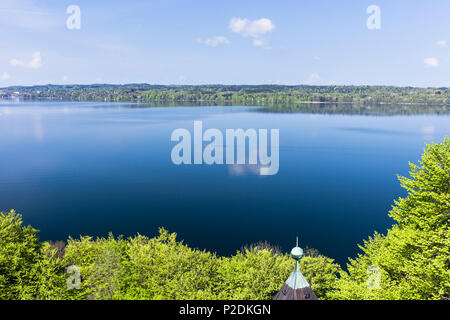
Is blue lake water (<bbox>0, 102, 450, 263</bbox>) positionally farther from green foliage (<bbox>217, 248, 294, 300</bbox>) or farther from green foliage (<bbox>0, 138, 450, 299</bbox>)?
green foliage (<bbox>0, 138, 450, 299</bbox>)

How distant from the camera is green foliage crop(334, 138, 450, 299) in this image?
18594 mm

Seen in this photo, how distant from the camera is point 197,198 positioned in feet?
195

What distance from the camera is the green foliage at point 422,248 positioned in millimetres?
18594

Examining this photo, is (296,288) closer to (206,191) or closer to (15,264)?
(15,264)

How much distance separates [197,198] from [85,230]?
21207 millimetres

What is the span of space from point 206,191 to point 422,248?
46.8m

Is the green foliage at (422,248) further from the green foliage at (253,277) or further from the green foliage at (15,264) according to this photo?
the green foliage at (15,264)

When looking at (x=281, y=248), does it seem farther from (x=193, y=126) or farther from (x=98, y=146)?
(x=193, y=126)

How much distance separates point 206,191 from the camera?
207ft

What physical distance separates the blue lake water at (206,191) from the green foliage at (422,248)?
789 inches

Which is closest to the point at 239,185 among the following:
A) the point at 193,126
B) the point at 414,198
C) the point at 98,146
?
the point at 414,198

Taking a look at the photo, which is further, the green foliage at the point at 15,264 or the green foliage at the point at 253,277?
the green foliage at the point at 253,277

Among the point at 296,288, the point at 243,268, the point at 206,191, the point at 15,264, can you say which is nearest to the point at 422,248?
the point at 296,288

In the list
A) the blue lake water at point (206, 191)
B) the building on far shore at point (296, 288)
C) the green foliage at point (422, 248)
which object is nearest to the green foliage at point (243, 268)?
the green foliage at point (422, 248)
